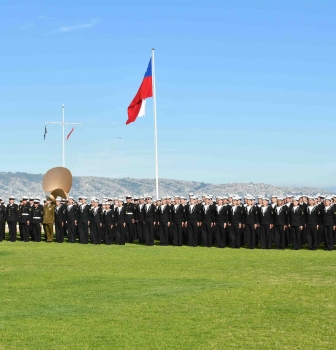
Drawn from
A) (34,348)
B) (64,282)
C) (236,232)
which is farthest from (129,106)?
(34,348)

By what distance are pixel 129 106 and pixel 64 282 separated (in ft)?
57.6

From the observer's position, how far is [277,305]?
10.4 metres

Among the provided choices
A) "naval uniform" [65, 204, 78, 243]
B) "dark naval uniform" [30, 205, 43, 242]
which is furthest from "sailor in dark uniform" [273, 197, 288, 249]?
"dark naval uniform" [30, 205, 43, 242]

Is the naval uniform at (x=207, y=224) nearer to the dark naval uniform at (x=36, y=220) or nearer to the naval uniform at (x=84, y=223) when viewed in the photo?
the naval uniform at (x=84, y=223)

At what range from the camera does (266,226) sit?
21.5 meters

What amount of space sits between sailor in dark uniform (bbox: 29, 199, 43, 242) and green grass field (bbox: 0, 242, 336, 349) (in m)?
→ 9.15

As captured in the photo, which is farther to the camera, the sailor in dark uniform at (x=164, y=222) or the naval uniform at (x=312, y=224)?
the sailor in dark uniform at (x=164, y=222)

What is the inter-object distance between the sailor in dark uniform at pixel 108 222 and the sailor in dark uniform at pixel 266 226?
594cm

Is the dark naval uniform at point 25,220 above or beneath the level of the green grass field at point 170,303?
above

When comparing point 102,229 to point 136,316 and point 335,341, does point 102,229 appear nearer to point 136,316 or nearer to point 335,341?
point 136,316

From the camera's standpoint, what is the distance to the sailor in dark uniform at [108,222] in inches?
973

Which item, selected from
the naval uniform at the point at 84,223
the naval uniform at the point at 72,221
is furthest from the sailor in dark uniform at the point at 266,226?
the naval uniform at the point at 72,221

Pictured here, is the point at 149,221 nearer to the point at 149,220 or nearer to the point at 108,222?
the point at 149,220

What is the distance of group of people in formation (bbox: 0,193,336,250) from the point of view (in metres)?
21.1
